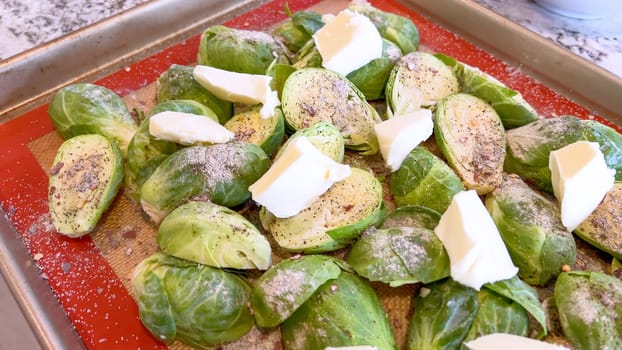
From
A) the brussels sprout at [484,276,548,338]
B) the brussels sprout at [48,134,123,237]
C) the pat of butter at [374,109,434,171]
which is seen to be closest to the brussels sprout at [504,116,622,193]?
the pat of butter at [374,109,434,171]

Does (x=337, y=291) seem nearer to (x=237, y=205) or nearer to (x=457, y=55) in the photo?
(x=237, y=205)

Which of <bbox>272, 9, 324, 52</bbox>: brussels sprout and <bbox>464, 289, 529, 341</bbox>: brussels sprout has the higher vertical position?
<bbox>272, 9, 324, 52</bbox>: brussels sprout

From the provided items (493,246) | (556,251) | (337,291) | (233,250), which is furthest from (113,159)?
(556,251)

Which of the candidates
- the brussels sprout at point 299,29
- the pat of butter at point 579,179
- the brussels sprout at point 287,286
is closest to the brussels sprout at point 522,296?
the pat of butter at point 579,179

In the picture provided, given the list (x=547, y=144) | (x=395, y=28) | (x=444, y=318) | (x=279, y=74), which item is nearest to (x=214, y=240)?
(x=444, y=318)

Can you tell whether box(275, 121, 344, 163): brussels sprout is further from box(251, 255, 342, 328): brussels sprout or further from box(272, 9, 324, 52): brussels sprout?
box(272, 9, 324, 52): brussels sprout

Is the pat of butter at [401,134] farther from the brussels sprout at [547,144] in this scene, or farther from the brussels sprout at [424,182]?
the brussels sprout at [547,144]
